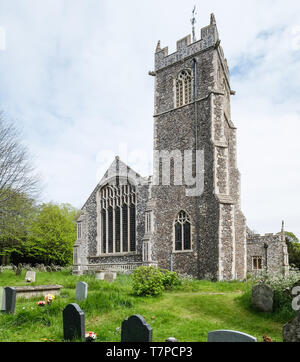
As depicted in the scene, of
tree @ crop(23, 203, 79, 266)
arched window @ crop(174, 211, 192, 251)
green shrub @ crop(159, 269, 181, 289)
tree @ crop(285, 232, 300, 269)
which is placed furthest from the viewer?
tree @ crop(285, 232, 300, 269)

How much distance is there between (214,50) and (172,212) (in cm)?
885

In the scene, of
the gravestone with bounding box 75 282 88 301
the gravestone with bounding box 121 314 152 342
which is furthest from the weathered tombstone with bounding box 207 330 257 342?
the gravestone with bounding box 75 282 88 301

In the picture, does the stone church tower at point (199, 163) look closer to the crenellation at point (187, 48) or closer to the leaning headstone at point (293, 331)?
the crenellation at point (187, 48)

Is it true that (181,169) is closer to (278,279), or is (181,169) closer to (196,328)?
A: (278,279)

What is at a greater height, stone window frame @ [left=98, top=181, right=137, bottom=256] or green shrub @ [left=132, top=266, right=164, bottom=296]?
stone window frame @ [left=98, top=181, right=137, bottom=256]

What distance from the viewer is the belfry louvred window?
65.1ft

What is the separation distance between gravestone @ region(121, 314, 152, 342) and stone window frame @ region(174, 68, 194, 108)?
49.6ft

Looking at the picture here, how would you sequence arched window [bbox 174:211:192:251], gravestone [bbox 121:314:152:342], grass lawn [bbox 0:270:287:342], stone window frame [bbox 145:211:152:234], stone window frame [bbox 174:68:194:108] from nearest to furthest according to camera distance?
1. gravestone [bbox 121:314:152:342]
2. grass lawn [bbox 0:270:287:342]
3. arched window [bbox 174:211:192:251]
4. stone window frame [bbox 145:211:152:234]
5. stone window frame [bbox 174:68:194:108]

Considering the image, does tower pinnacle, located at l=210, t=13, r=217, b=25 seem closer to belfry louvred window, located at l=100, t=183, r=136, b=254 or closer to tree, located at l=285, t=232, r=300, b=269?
belfry louvred window, located at l=100, t=183, r=136, b=254

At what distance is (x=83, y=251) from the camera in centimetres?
2164

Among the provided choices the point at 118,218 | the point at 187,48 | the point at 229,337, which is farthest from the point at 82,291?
the point at 187,48

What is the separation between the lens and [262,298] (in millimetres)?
8547
